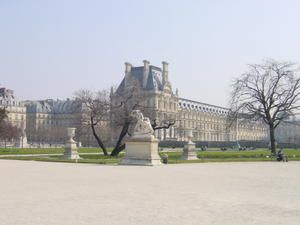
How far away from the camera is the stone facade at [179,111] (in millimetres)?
115287

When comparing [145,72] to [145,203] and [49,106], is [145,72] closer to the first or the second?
[49,106]

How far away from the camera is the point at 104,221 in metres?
8.46

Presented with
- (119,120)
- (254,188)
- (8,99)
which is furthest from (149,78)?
(254,188)

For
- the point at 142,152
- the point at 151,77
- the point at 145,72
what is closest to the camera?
the point at 142,152

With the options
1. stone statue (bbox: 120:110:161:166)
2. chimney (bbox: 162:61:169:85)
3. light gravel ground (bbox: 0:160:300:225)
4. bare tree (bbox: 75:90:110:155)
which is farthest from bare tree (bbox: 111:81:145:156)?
chimney (bbox: 162:61:169:85)

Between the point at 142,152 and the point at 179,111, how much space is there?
4311 inches

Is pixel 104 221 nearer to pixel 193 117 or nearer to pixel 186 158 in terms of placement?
pixel 186 158

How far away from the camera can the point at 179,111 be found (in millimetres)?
138000

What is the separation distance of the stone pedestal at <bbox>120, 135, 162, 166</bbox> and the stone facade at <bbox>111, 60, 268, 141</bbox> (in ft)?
194

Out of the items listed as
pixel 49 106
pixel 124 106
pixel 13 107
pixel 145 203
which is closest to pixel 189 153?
pixel 124 106

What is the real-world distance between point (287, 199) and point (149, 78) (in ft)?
353

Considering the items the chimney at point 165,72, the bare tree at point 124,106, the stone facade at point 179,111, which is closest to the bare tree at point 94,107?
the bare tree at point 124,106

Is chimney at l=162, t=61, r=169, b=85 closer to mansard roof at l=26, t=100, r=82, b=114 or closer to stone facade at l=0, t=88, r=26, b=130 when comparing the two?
mansard roof at l=26, t=100, r=82, b=114

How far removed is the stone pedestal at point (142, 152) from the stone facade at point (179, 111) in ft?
194
